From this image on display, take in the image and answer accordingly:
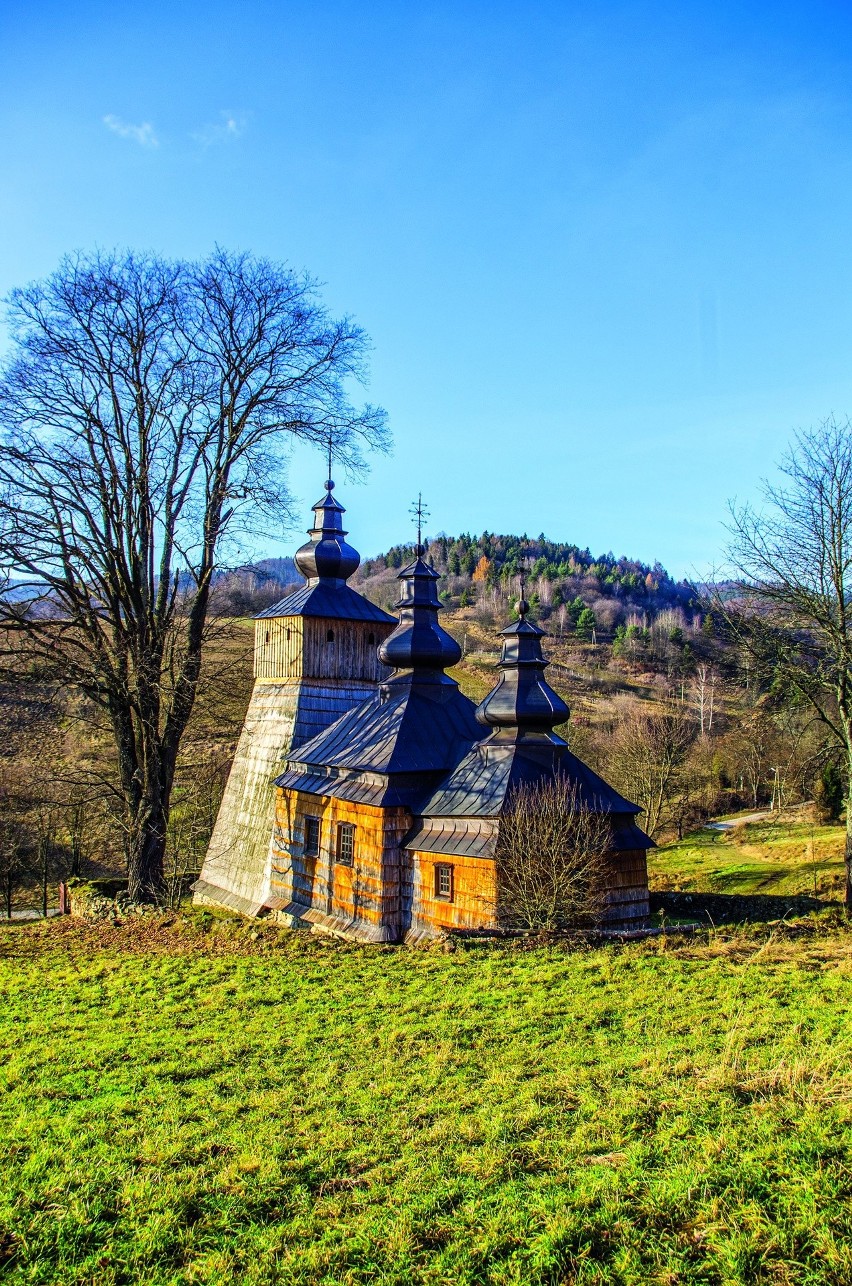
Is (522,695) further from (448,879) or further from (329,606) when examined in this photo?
(329,606)

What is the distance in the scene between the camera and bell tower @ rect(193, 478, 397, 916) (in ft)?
69.3

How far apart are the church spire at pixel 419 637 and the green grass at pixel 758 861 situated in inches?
452

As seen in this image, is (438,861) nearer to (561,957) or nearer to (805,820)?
(561,957)

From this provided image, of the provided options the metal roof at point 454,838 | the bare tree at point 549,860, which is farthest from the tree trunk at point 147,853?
the bare tree at point 549,860

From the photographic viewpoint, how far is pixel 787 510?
18859 mm

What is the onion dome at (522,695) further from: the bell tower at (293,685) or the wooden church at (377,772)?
the bell tower at (293,685)

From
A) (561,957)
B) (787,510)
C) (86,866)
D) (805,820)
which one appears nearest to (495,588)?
(805,820)

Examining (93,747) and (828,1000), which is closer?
(828,1000)

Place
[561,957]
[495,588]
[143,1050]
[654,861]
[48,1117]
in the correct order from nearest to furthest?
[48,1117]
[143,1050]
[561,957]
[654,861]
[495,588]

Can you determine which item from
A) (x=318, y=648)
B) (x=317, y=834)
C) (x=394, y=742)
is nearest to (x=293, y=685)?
(x=318, y=648)

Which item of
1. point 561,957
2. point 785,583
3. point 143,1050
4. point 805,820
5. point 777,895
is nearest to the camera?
point 143,1050

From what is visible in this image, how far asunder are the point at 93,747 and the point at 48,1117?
34.5 metres

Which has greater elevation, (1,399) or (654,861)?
(1,399)

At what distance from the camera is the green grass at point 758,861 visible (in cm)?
2316
